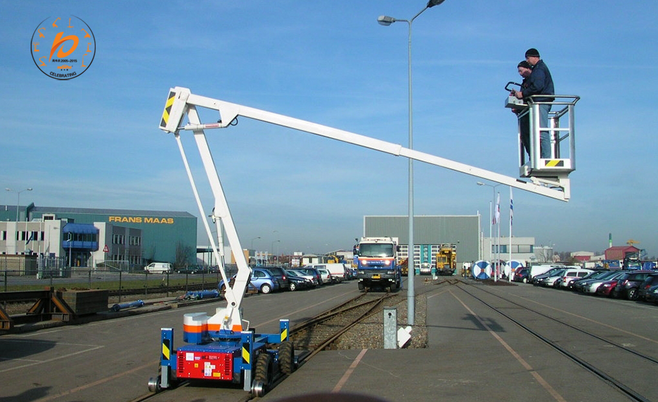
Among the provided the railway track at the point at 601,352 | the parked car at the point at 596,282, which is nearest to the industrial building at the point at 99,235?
the parked car at the point at 596,282

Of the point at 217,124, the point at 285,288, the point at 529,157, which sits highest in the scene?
the point at 217,124

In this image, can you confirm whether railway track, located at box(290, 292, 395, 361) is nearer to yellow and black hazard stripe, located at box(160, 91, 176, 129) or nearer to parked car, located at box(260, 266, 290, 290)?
yellow and black hazard stripe, located at box(160, 91, 176, 129)

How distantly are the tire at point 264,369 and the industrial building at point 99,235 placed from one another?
61.1 m

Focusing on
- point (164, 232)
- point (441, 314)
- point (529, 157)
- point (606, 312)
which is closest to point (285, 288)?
point (441, 314)

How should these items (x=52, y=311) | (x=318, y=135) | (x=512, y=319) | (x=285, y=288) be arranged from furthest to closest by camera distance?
(x=285, y=288)
(x=512, y=319)
(x=52, y=311)
(x=318, y=135)

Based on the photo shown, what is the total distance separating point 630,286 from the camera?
96.2 ft

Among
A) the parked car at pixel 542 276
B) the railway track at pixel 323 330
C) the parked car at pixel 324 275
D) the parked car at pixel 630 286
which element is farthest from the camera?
the parked car at pixel 324 275

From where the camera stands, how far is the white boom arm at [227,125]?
8.57 meters

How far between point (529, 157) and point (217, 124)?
484cm

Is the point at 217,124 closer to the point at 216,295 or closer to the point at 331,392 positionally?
the point at 331,392

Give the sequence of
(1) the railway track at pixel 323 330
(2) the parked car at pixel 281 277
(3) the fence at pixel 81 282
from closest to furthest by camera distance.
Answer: (1) the railway track at pixel 323 330
(3) the fence at pixel 81 282
(2) the parked car at pixel 281 277

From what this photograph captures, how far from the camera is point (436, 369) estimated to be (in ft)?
33.9

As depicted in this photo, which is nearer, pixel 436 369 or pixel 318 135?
pixel 318 135

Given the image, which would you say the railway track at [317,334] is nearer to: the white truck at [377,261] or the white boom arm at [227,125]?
the white boom arm at [227,125]
